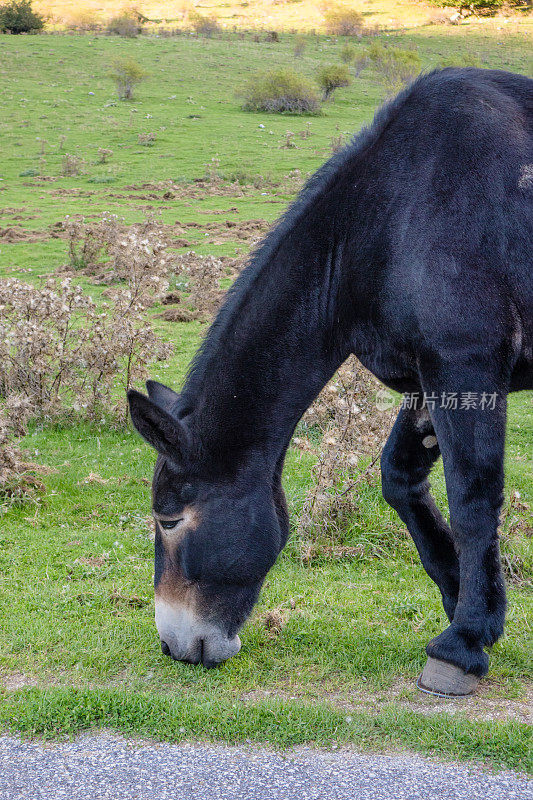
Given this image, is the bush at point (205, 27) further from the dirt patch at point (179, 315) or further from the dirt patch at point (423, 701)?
the dirt patch at point (423, 701)

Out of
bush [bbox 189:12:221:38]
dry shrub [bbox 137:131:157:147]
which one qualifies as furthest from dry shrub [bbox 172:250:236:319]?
bush [bbox 189:12:221:38]

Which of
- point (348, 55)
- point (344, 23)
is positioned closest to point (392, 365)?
point (348, 55)

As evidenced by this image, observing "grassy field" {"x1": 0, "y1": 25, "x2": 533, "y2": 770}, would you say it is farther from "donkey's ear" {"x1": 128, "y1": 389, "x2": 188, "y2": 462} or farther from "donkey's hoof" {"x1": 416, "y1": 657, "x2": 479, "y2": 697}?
"donkey's ear" {"x1": 128, "y1": 389, "x2": 188, "y2": 462}

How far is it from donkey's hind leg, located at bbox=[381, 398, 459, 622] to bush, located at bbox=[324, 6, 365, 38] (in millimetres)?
73760

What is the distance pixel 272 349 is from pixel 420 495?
52.0 inches

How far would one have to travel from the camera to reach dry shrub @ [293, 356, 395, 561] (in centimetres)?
609

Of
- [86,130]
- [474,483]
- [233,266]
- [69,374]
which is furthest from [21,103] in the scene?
[474,483]

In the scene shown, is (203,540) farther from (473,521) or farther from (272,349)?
(473,521)

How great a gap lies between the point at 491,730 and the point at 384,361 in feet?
6.09

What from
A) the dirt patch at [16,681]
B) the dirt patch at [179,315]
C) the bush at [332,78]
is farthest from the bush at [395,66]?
the dirt patch at [16,681]

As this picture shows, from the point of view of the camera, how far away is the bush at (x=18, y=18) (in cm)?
5825

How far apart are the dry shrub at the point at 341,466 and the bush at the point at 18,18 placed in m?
61.7

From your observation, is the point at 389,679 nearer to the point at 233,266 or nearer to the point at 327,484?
the point at 327,484

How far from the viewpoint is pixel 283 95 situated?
128 ft
